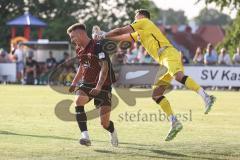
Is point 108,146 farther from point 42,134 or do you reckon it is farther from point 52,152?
point 42,134

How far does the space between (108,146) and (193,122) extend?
5.03 metres

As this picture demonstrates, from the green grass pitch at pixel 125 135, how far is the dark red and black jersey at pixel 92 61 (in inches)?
42.7

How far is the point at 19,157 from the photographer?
35.3ft

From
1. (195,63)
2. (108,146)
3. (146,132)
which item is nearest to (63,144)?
(108,146)

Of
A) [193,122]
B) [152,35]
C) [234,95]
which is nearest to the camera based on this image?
[152,35]

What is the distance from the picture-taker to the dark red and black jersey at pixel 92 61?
11.8 m

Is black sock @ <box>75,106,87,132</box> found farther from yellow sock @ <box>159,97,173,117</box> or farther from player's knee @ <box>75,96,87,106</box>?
yellow sock @ <box>159,97,173,117</box>

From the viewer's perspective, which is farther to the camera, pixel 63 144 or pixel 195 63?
pixel 195 63

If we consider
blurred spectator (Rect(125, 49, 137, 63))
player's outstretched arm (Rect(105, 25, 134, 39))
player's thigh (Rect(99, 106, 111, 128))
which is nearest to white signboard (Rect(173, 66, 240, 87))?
blurred spectator (Rect(125, 49, 137, 63))

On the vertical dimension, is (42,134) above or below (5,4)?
below

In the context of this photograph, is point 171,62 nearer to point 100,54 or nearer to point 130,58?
point 100,54

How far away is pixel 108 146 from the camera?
12219mm

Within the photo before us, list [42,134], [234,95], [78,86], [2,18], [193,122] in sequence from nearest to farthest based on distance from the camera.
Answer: [78,86] → [42,134] → [193,122] → [234,95] → [2,18]

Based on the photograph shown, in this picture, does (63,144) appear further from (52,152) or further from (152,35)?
(152,35)
